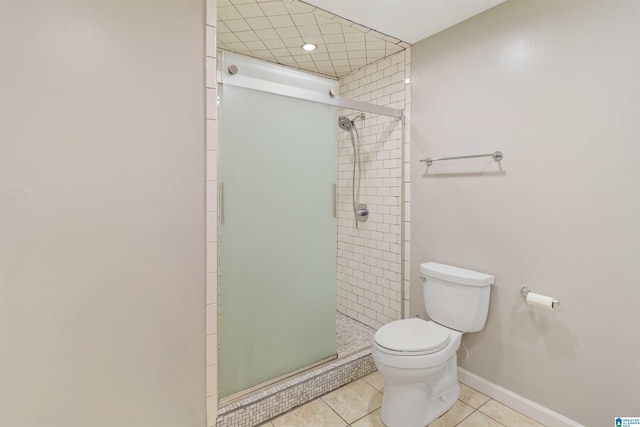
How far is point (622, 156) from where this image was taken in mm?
1384

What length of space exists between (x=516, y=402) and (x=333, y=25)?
2.64m

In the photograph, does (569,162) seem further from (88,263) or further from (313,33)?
(88,263)

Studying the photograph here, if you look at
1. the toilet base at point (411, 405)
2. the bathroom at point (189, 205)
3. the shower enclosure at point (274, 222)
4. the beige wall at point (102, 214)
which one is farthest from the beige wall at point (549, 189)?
the beige wall at point (102, 214)

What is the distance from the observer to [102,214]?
4.01 feet

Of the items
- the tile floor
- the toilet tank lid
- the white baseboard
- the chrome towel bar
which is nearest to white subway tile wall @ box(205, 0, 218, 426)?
the tile floor

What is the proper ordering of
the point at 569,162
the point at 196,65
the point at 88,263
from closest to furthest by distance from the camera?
the point at 88,263
the point at 196,65
the point at 569,162

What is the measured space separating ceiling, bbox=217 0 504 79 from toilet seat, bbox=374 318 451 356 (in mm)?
1922

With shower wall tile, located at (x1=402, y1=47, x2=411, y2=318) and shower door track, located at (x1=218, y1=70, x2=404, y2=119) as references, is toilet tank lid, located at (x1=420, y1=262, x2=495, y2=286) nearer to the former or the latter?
shower wall tile, located at (x1=402, y1=47, x2=411, y2=318)

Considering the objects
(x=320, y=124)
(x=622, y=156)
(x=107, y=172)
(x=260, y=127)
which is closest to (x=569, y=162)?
(x=622, y=156)

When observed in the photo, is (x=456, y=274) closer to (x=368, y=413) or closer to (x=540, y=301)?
(x=540, y=301)

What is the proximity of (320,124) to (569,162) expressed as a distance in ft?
4.52

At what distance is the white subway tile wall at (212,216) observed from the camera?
1.46 metres

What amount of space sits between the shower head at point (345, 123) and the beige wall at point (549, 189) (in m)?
0.80

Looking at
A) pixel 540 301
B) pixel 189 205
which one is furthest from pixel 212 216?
pixel 540 301
